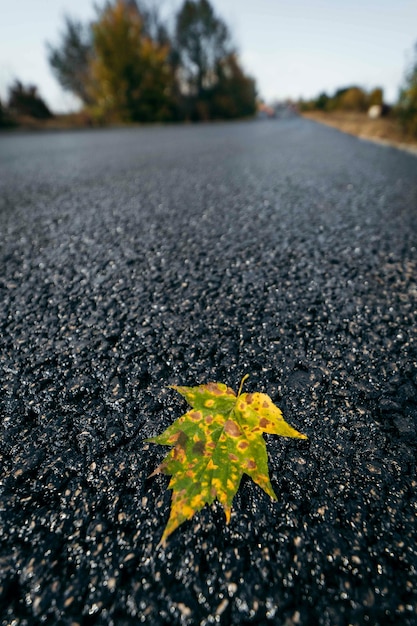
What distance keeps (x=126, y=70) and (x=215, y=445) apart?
21206 mm

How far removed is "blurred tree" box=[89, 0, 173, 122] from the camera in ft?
55.2

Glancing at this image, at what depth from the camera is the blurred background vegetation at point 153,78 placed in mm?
16859

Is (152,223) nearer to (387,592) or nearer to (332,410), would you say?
(332,410)

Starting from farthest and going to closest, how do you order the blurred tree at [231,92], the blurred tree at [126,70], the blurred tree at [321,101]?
the blurred tree at [321,101], the blurred tree at [231,92], the blurred tree at [126,70]

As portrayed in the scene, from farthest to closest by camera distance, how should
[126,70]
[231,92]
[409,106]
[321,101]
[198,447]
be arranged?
[321,101] < [231,92] < [126,70] < [409,106] < [198,447]

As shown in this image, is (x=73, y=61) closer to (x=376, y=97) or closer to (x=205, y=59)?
(x=205, y=59)

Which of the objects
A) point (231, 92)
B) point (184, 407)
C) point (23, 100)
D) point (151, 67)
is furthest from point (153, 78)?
point (184, 407)

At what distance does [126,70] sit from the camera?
17203 mm

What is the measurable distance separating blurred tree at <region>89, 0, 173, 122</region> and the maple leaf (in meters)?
20.4

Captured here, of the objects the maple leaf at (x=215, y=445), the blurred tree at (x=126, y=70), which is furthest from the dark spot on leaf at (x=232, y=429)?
the blurred tree at (x=126, y=70)

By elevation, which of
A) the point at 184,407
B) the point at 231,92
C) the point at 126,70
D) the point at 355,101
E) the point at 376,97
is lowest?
the point at 184,407

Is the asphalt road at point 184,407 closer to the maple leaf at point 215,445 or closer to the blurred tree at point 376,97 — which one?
the maple leaf at point 215,445

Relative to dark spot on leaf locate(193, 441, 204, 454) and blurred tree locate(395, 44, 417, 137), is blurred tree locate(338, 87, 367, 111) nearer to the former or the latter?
blurred tree locate(395, 44, 417, 137)

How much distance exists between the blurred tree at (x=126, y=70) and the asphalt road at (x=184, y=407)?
19292 mm
